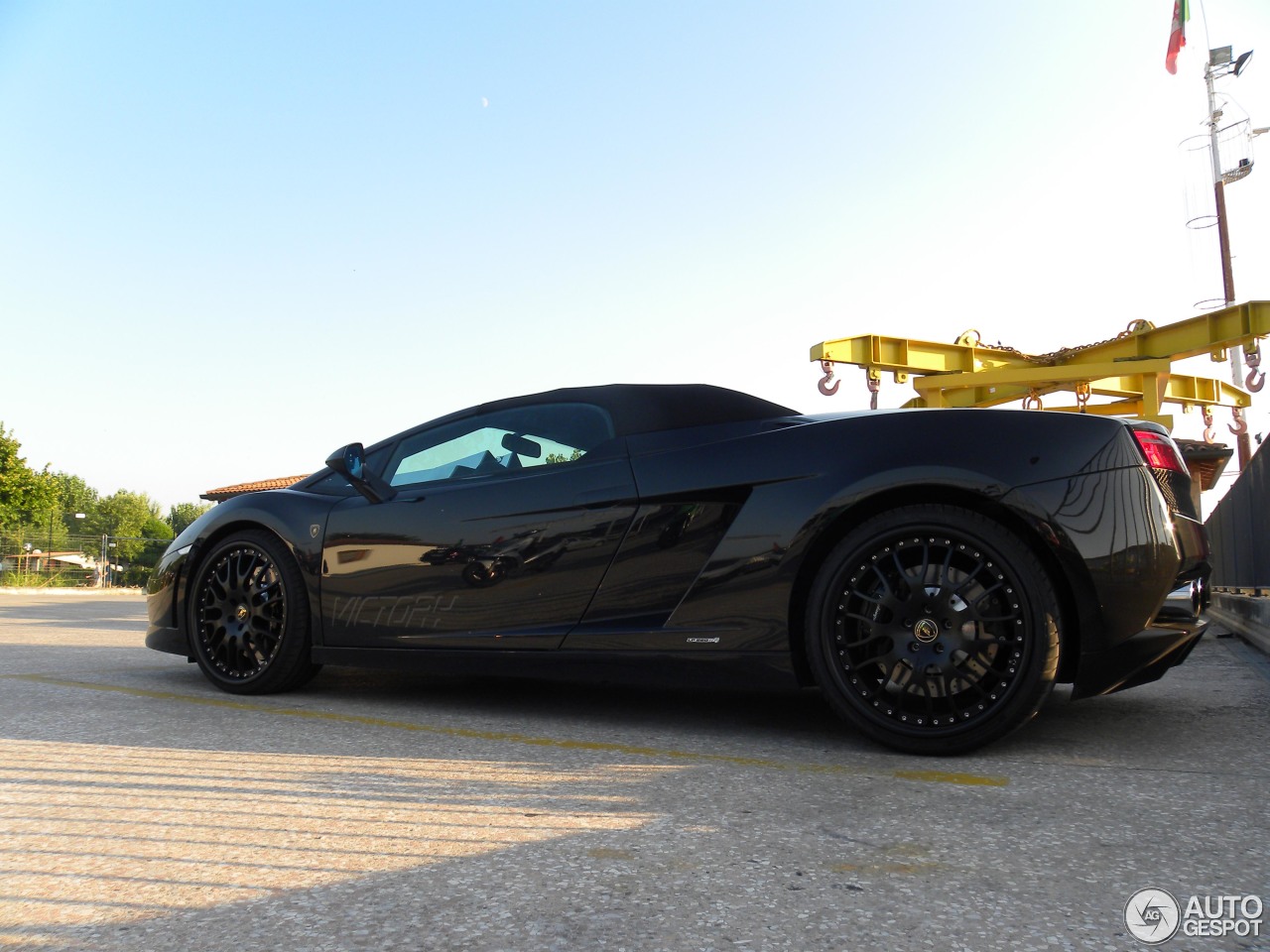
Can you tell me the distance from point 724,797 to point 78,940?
1.45m

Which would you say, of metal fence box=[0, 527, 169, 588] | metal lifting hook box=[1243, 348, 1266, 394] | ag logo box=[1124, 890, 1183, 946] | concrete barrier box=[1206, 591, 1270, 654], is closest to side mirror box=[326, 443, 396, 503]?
ag logo box=[1124, 890, 1183, 946]

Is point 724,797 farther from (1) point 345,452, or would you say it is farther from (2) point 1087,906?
(1) point 345,452

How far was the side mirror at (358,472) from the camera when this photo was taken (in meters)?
4.09

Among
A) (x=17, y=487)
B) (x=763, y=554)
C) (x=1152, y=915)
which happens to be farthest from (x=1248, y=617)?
(x=17, y=487)

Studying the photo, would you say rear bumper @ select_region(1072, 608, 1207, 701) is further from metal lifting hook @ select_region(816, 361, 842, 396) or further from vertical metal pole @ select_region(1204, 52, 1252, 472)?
vertical metal pole @ select_region(1204, 52, 1252, 472)

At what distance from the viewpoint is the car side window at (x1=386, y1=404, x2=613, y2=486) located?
373 cm

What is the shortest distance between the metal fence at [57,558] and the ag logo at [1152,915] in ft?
126

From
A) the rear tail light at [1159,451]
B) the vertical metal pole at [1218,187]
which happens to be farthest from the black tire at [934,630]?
the vertical metal pole at [1218,187]

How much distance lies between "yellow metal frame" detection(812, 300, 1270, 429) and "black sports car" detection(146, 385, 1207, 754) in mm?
8447

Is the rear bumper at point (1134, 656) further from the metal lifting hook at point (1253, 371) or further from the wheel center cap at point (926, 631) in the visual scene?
the metal lifting hook at point (1253, 371)

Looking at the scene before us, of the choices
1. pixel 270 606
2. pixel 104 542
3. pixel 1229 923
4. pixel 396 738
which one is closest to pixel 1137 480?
pixel 1229 923

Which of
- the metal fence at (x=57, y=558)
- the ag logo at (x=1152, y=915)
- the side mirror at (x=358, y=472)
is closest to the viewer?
the ag logo at (x=1152, y=915)

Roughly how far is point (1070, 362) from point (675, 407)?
9.83m

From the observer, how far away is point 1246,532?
312 inches
